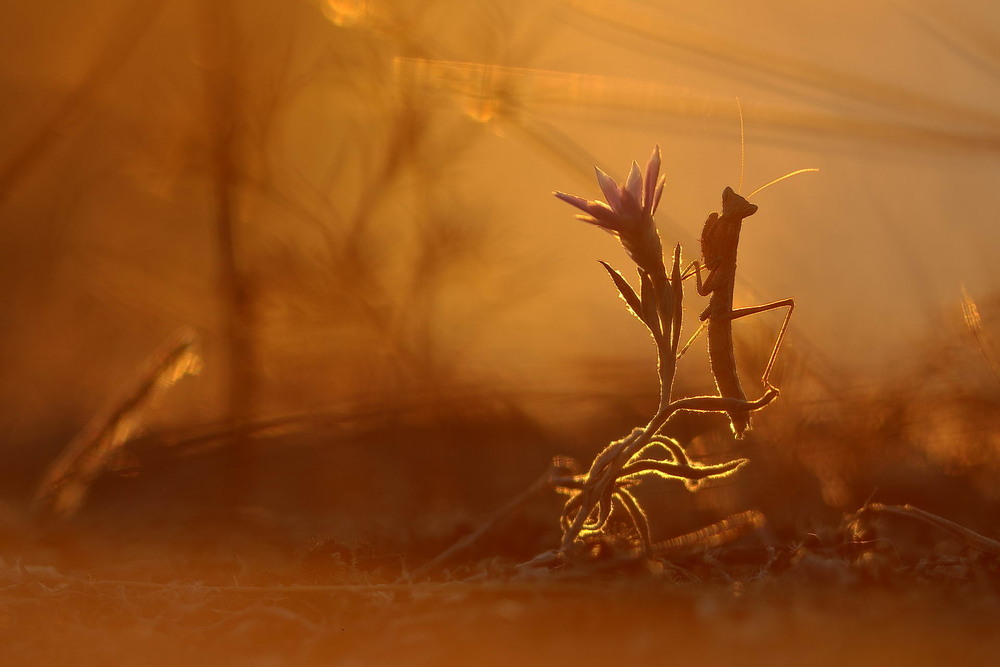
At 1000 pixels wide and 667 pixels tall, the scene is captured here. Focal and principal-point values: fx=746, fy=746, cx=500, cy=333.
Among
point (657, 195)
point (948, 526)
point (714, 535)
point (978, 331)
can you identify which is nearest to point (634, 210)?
point (657, 195)

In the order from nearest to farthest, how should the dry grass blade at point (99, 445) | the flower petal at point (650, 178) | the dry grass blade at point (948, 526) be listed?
the flower petal at point (650, 178), the dry grass blade at point (948, 526), the dry grass blade at point (99, 445)

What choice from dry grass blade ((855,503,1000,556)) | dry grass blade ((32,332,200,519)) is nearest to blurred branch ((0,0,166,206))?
dry grass blade ((32,332,200,519))

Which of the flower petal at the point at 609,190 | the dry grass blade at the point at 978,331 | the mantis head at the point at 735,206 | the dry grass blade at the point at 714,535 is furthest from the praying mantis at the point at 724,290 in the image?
the dry grass blade at the point at 978,331

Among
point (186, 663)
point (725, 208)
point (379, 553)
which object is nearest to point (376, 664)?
point (186, 663)

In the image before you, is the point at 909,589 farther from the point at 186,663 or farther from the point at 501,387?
the point at 501,387

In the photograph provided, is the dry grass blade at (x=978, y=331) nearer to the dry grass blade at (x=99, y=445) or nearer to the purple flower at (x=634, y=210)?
the purple flower at (x=634, y=210)

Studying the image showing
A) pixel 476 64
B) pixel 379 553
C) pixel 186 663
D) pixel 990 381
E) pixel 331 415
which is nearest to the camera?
pixel 186 663

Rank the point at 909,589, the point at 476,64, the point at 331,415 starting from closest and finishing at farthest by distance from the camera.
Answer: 1. the point at 909,589
2. the point at 331,415
3. the point at 476,64
